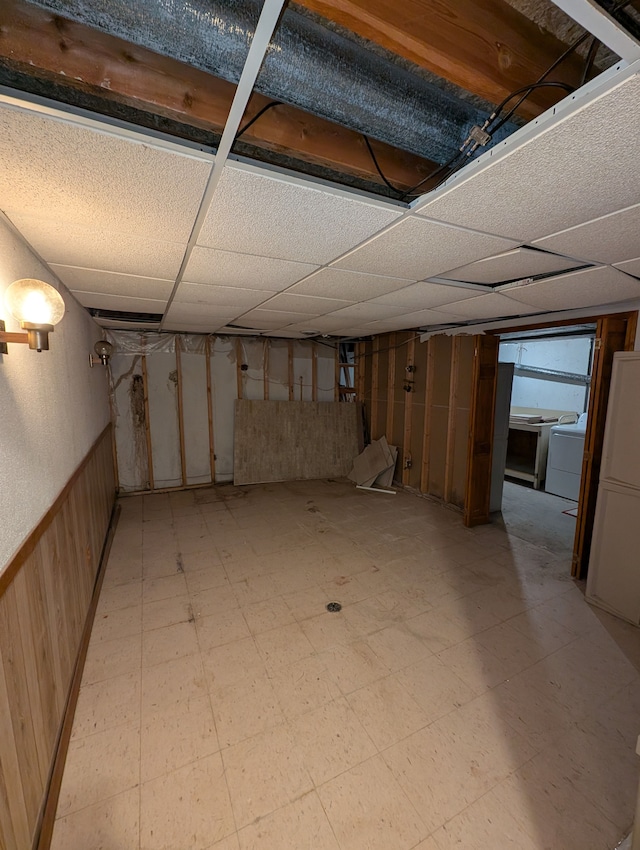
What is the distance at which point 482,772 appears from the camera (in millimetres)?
1483

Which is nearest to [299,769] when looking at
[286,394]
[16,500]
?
[16,500]

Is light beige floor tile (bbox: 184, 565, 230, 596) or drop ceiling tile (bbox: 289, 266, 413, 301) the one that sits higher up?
drop ceiling tile (bbox: 289, 266, 413, 301)

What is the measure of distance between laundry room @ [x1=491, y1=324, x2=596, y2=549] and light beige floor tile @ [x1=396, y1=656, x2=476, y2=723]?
2.26m

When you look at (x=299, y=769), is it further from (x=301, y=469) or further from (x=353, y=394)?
(x=353, y=394)

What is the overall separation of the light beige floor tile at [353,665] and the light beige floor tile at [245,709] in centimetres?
36

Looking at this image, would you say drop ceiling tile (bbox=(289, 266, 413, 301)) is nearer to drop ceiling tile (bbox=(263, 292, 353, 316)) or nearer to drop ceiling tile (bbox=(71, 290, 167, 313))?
drop ceiling tile (bbox=(263, 292, 353, 316))

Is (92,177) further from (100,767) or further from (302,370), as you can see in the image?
(302,370)

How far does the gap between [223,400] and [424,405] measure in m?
2.89

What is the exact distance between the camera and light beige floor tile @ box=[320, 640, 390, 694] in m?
1.91

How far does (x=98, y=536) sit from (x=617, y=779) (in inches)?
139

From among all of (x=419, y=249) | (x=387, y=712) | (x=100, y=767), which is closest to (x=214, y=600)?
(x=100, y=767)

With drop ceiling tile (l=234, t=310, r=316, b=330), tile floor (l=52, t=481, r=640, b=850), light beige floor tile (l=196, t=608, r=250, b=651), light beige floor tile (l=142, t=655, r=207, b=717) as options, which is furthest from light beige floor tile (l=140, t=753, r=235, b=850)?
drop ceiling tile (l=234, t=310, r=316, b=330)

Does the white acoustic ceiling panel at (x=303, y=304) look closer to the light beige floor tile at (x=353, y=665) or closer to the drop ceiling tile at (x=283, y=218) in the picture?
the drop ceiling tile at (x=283, y=218)

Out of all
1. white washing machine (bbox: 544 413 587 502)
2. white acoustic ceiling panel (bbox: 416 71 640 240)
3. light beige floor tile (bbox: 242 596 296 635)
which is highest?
white acoustic ceiling panel (bbox: 416 71 640 240)
